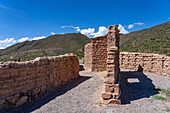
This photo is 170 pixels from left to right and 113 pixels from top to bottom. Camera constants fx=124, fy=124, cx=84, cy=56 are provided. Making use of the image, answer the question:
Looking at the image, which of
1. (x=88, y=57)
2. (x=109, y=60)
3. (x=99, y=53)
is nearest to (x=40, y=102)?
(x=109, y=60)

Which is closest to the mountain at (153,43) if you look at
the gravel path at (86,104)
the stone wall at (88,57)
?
the stone wall at (88,57)

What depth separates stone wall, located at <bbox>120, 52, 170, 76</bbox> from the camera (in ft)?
38.5

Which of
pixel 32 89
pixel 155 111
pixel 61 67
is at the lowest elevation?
pixel 155 111

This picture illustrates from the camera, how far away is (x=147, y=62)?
513 inches

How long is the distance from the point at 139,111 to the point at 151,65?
30.2 ft

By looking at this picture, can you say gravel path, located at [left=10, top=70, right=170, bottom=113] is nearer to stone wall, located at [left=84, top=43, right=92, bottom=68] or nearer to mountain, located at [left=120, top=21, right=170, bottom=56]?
stone wall, located at [left=84, top=43, right=92, bottom=68]

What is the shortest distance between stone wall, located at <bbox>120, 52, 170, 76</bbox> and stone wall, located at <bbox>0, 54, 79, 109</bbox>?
349 inches

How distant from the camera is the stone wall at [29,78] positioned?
516cm

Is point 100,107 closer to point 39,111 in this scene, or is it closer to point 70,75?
point 39,111

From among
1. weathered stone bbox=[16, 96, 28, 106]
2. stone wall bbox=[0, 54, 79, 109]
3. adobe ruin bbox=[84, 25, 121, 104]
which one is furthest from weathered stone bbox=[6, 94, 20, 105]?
adobe ruin bbox=[84, 25, 121, 104]

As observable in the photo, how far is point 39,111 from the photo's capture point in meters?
5.05

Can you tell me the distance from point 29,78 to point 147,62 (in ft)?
38.2

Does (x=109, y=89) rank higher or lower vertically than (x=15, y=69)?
lower

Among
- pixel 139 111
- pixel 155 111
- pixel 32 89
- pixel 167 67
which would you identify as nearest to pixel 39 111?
pixel 32 89
